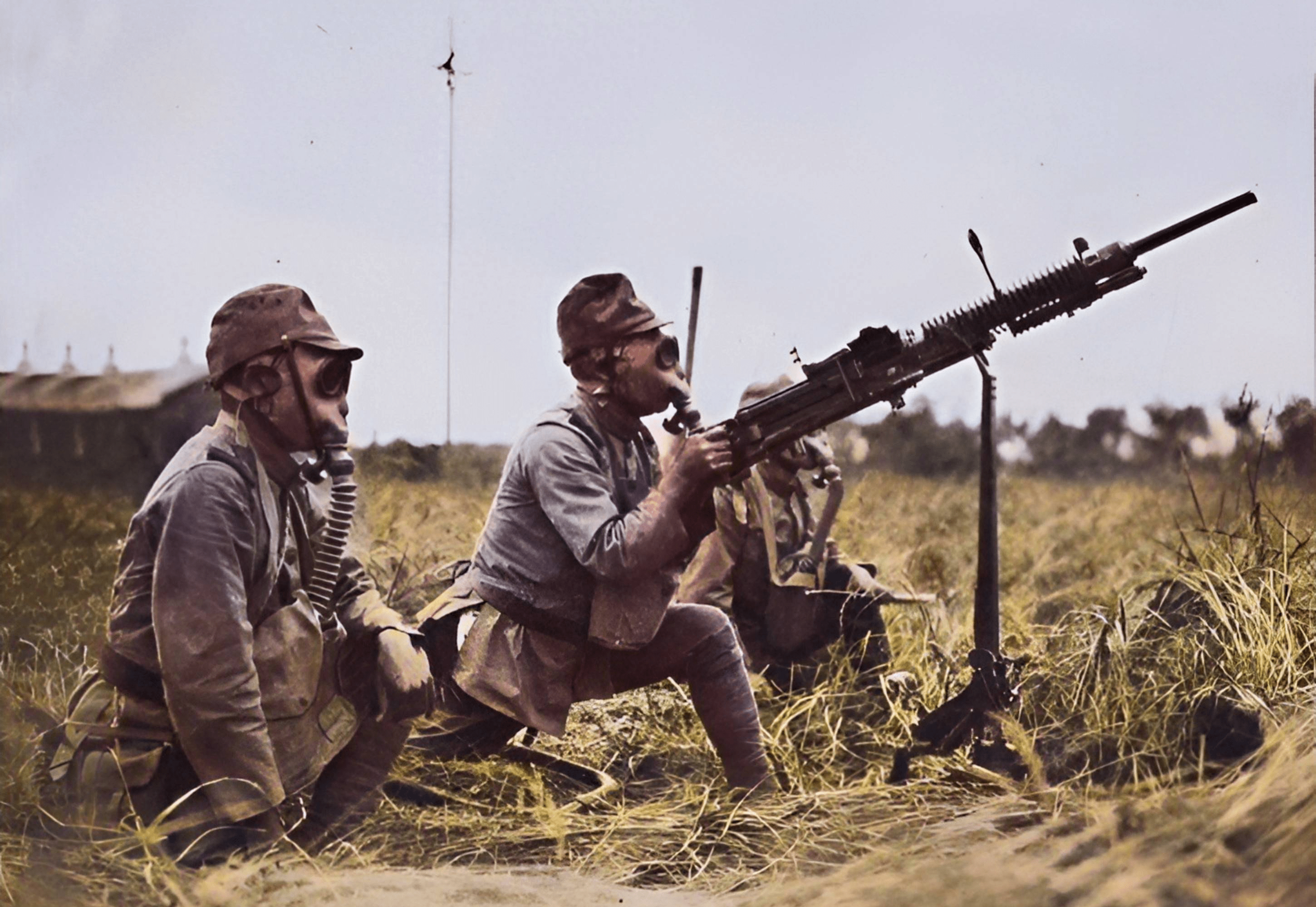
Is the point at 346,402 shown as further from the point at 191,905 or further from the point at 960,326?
the point at 960,326

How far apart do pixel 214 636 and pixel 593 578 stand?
3.95 feet

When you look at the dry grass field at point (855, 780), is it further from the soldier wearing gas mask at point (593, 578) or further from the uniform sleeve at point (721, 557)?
the uniform sleeve at point (721, 557)

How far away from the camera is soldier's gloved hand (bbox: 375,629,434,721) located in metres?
4.37

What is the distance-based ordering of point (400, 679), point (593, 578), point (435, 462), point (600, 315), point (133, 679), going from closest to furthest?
1. point (133, 679)
2. point (400, 679)
3. point (593, 578)
4. point (600, 315)
5. point (435, 462)

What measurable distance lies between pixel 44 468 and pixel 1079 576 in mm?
5032

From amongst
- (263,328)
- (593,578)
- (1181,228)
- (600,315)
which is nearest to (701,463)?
(593,578)

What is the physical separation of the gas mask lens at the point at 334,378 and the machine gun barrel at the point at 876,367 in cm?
124

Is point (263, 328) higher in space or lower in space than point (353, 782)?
higher

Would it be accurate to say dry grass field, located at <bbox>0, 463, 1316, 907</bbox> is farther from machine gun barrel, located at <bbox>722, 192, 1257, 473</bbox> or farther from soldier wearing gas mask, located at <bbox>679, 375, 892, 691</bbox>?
machine gun barrel, located at <bbox>722, 192, 1257, 473</bbox>

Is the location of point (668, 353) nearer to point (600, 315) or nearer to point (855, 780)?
point (600, 315)

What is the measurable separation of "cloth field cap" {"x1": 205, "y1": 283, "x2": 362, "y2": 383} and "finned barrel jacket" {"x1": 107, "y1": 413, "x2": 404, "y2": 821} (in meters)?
0.22

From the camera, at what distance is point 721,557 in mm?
5453

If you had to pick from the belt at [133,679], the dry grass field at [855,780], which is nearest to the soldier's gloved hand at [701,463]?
the dry grass field at [855,780]

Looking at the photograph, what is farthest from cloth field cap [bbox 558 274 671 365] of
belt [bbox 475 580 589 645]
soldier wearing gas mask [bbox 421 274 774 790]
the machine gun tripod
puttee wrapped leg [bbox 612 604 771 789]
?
the machine gun tripod
